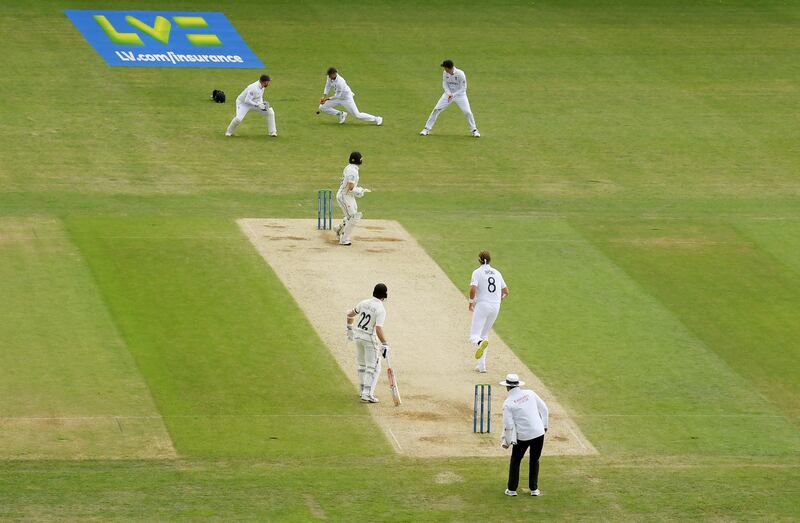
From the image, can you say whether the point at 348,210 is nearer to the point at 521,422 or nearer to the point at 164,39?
the point at 521,422

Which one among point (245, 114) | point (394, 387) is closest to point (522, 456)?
point (394, 387)

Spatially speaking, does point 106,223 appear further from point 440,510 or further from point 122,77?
point 440,510

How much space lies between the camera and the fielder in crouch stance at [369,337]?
25.2m

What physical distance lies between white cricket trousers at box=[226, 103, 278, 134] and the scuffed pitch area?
6466mm

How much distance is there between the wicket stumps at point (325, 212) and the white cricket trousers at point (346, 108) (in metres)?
6.34

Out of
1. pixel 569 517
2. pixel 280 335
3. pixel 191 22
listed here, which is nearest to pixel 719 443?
pixel 569 517

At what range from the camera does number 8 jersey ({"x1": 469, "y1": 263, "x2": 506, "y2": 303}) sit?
89.7ft

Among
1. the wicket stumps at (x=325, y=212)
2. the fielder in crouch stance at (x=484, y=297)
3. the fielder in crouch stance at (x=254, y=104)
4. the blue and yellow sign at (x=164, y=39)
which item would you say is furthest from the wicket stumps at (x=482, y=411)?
the blue and yellow sign at (x=164, y=39)

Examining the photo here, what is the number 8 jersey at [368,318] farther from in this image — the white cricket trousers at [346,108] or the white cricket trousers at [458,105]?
the white cricket trousers at [346,108]

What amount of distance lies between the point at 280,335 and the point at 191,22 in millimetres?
24452

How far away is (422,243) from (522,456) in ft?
42.6

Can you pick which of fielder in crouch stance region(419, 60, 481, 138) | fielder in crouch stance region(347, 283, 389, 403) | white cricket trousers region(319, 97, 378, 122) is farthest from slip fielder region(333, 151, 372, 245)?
white cricket trousers region(319, 97, 378, 122)

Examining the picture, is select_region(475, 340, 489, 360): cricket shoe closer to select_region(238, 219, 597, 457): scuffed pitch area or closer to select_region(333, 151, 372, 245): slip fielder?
select_region(238, 219, 597, 457): scuffed pitch area

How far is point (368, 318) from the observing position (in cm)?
2531
